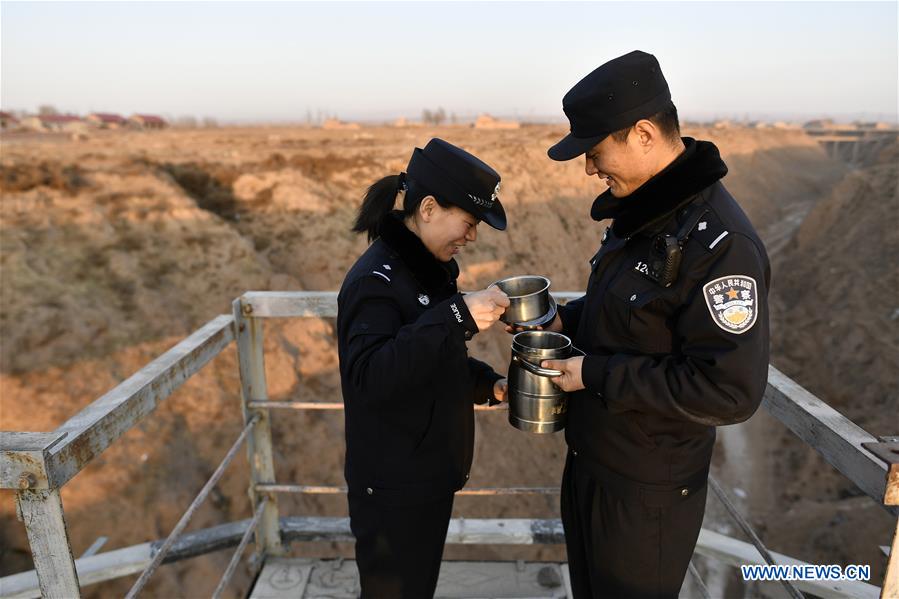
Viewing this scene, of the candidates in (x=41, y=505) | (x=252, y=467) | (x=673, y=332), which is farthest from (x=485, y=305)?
(x=252, y=467)

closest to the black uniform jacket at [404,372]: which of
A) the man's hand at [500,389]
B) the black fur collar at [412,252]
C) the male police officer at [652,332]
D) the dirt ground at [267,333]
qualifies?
the black fur collar at [412,252]

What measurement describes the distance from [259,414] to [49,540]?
Answer: 1.59 metres

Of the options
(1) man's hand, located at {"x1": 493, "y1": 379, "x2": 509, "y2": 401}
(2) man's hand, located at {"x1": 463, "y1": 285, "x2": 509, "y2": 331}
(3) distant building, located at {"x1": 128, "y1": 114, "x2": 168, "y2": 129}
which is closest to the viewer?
(2) man's hand, located at {"x1": 463, "y1": 285, "x2": 509, "y2": 331}

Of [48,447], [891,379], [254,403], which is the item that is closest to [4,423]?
[254,403]

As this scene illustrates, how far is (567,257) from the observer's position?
19609mm

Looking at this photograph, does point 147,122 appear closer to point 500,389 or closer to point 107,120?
point 107,120

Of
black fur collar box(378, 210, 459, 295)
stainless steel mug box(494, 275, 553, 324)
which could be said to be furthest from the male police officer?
black fur collar box(378, 210, 459, 295)

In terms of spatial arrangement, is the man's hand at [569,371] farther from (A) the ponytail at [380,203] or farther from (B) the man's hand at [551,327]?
(A) the ponytail at [380,203]

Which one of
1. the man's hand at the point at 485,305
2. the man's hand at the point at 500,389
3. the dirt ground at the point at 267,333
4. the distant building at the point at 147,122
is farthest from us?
the distant building at the point at 147,122

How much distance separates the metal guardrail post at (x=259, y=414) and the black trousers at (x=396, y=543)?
103 centimetres

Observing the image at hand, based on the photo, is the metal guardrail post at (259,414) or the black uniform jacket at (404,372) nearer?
the black uniform jacket at (404,372)

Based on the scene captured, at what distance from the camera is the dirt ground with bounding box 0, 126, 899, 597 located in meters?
8.99

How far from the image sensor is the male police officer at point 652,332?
163 cm

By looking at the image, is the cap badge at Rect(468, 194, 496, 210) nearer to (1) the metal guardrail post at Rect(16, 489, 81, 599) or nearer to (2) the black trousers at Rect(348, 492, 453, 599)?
(2) the black trousers at Rect(348, 492, 453, 599)
